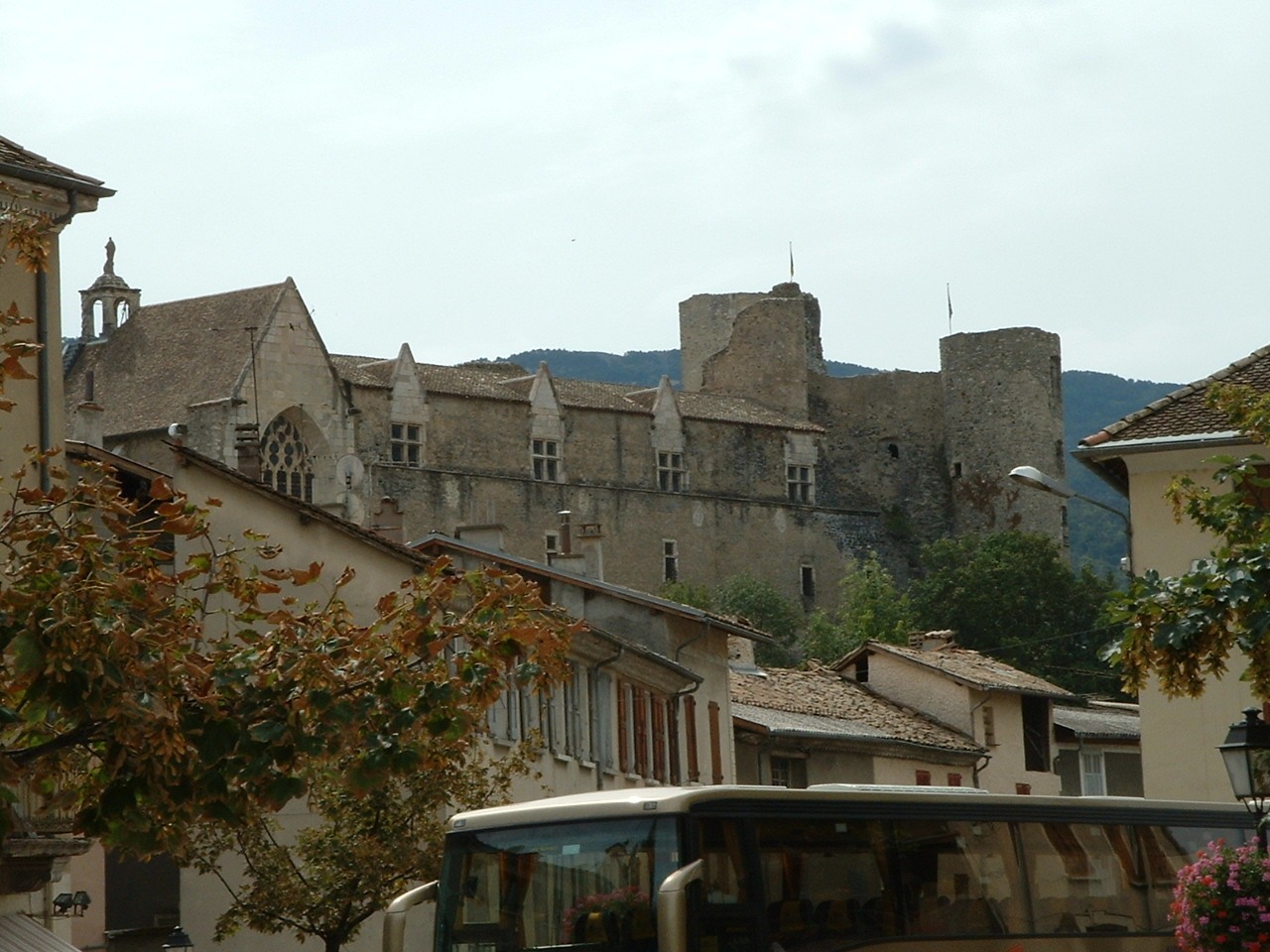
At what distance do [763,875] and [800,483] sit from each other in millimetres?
77572

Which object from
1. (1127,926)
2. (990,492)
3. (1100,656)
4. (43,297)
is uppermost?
(990,492)

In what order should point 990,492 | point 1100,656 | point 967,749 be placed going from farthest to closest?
point 990,492, point 967,749, point 1100,656

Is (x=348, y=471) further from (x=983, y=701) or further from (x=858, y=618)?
(x=983, y=701)

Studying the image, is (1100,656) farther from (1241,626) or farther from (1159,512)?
(1159,512)

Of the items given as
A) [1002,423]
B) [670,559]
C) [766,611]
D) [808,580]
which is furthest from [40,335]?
[1002,423]

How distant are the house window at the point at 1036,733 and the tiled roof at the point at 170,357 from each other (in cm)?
2569

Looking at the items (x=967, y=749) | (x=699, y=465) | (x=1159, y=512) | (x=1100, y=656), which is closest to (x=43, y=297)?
(x=1100, y=656)

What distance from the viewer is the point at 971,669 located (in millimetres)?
47625

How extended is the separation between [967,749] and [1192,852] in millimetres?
25792

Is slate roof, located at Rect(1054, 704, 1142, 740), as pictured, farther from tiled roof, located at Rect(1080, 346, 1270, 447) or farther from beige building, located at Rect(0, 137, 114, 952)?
beige building, located at Rect(0, 137, 114, 952)

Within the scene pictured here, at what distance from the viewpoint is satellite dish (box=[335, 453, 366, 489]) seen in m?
68.0

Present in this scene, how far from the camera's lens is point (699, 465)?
287 ft

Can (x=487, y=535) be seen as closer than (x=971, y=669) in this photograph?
Yes

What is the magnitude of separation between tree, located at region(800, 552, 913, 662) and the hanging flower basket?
65.7 metres
